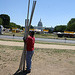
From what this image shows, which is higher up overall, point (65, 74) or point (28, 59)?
point (28, 59)

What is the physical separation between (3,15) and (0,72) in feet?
Result: 275

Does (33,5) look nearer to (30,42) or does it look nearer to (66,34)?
(30,42)

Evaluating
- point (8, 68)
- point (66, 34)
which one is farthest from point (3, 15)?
point (8, 68)

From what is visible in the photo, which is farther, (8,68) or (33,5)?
(8,68)

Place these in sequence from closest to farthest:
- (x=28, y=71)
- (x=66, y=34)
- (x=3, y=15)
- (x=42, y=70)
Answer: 1. (x=28, y=71)
2. (x=42, y=70)
3. (x=66, y=34)
4. (x=3, y=15)

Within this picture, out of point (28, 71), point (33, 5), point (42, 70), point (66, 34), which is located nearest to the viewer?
point (33, 5)

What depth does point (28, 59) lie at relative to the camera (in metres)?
4.82

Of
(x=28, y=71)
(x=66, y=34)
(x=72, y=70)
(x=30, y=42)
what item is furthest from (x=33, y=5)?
(x=66, y=34)

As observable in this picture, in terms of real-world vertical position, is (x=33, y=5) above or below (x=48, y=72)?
above

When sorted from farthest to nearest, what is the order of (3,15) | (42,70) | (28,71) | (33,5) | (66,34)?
(3,15) < (66,34) < (42,70) < (28,71) < (33,5)

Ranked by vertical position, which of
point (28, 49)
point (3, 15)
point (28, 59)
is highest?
point (3, 15)

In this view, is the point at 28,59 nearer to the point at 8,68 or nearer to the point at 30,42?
the point at 30,42

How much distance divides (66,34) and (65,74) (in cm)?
4073

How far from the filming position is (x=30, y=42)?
4.79 metres
